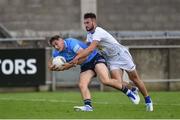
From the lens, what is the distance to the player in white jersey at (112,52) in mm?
13586

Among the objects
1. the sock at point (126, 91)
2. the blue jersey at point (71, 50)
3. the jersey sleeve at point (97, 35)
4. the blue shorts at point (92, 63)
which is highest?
the jersey sleeve at point (97, 35)

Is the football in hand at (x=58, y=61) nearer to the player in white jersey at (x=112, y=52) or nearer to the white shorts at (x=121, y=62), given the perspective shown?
the player in white jersey at (x=112, y=52)

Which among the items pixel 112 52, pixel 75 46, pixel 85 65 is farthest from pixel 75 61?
pixel 112 52

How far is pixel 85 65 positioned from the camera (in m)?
13.9

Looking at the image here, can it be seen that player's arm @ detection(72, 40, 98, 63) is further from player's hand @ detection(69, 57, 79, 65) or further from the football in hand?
the football in hand

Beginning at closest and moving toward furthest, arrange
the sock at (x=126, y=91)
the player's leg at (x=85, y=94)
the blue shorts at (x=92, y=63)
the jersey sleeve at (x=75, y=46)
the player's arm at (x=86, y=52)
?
the player's arm at (x=86, y=52), the player's leg at (x=85, y=94), the jersey sleeve at (x=75, y=46), the blue shorts at (x=92, y=63), the sock at (x=126, y=91)

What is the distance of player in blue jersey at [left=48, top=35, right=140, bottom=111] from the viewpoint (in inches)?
535

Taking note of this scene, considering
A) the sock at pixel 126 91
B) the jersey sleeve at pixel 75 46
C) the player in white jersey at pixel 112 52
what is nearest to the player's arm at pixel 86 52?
the player in white jersey at pixel 112 52

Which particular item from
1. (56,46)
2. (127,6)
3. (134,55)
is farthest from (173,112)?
(127,6)

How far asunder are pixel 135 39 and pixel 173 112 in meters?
9.56

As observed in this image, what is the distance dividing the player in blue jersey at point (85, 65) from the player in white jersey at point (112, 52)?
180 mm

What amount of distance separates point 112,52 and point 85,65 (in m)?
0.55

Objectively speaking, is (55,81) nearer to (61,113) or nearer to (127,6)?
(61,113)

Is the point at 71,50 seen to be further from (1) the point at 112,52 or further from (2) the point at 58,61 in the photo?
(1) the point at 112,52
